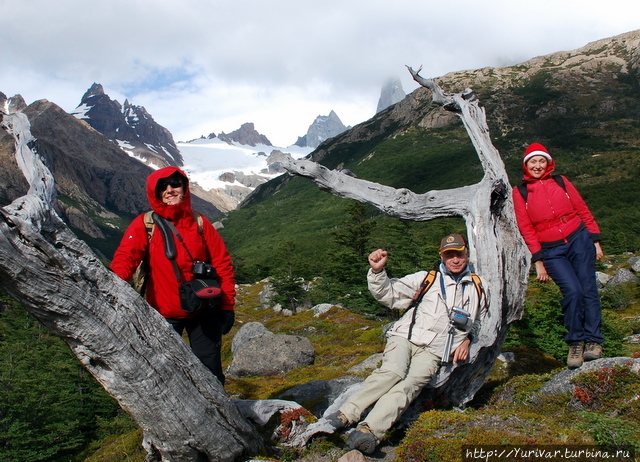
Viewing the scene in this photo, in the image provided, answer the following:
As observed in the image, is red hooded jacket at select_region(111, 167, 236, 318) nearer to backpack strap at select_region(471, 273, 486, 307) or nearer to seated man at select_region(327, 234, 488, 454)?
seated man at select_region(327, 234, 488, 454)

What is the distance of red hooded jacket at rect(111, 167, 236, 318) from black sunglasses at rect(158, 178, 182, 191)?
5 cm

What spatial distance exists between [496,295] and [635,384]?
2.01 m

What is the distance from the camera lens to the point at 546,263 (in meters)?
5.48

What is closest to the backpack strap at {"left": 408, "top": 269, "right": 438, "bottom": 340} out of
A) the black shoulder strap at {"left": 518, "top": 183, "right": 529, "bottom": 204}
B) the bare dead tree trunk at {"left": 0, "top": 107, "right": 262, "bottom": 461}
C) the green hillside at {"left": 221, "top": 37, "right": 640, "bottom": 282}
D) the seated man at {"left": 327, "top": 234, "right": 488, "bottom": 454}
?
the seated man at {"left": 327, "top": 234, "right": 488, "bottom": 454}

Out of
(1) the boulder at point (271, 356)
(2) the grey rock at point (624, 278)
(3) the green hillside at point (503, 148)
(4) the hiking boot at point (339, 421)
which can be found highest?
(3) the green hillside at point (503, 148)

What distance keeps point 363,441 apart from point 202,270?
2403 mm

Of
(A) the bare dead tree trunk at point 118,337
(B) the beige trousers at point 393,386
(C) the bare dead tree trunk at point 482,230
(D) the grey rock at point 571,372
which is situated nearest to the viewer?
(A) the bare dead tree trunk at point 118,337

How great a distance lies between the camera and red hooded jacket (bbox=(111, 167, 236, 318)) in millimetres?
4152

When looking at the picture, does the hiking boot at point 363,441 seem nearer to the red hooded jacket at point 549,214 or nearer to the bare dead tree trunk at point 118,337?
the bare dead tree trunk at point 118,337

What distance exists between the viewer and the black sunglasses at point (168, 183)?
4425 mm

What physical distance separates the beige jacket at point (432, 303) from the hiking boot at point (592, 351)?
5.78ft

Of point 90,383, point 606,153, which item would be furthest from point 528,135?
point 90,383

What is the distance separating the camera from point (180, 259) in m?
4.32

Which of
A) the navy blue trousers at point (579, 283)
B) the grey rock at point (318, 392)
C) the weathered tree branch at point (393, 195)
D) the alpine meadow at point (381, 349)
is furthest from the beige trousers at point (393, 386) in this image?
the grey rock at point (318, 392)
